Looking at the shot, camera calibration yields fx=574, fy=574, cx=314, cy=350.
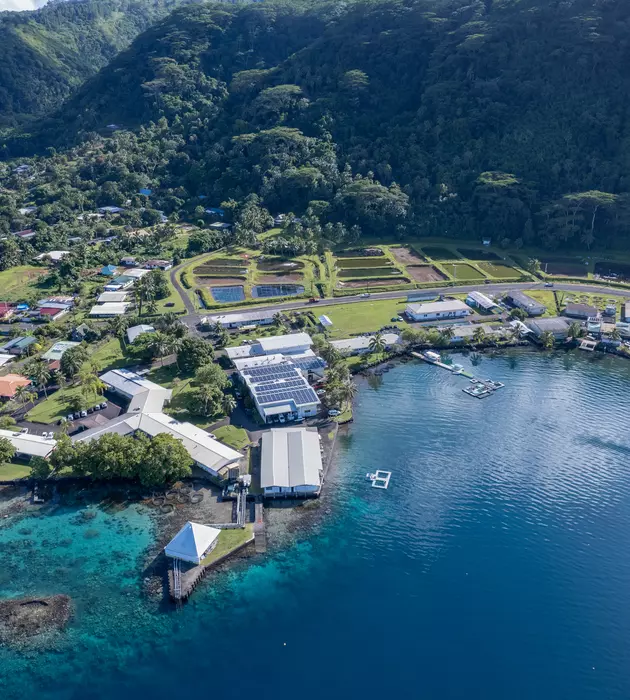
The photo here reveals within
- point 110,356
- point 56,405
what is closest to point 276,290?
point 110,356

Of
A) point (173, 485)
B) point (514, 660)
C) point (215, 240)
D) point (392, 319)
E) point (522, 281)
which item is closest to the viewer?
point (514, 660)

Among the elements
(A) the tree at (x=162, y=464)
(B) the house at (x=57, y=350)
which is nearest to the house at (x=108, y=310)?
(B) the house at (x=57, y=350)

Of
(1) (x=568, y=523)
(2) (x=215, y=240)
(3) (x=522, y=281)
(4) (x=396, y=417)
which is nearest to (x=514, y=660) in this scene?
(1) (x=568, y=523)

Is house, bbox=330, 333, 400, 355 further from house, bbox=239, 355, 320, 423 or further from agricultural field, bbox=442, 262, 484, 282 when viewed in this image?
agricultural field, bbox=442, 262, 484, 282

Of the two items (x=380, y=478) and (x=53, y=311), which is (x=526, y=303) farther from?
(x=53, y=311)

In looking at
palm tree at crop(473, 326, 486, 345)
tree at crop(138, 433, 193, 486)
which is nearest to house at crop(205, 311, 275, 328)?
palm tree at crop(473, 326, 486, 345)

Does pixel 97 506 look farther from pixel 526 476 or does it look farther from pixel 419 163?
pixel 419 163
